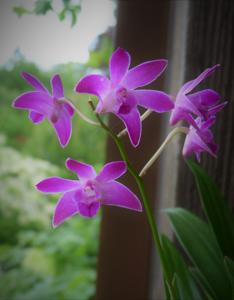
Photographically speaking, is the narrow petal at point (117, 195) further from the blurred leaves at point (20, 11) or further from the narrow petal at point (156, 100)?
the blurred leaves at point (20, 11)

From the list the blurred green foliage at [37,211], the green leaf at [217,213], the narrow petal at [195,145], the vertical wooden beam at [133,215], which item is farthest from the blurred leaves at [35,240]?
the narrow petal at [195,145]

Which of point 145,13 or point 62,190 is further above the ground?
point 145,13

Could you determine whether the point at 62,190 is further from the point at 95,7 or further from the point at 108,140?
the point at 95,7

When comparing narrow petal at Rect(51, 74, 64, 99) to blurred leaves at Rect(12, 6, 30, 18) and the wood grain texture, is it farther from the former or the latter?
blurred leaves at Rect(12, 6, 30, 18)

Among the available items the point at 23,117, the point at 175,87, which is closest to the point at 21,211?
the point at 23,117

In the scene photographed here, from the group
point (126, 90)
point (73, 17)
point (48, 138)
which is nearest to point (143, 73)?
point (126, 90)

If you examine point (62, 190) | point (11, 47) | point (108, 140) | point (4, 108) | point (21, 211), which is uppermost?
point (11, 47)

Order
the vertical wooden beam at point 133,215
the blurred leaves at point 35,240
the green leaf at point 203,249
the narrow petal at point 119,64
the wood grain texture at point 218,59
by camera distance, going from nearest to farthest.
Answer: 1. the narrow petal at point 119,64
2. the green leaf at point 203,249
3. the wood grain texture at point 218,59
4. the vertical wooden beam at point 133,215
5. the blurred leaves at point 35,240

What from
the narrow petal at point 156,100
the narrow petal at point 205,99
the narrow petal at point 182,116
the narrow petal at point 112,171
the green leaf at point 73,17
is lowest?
the narrow petal at point 112,171

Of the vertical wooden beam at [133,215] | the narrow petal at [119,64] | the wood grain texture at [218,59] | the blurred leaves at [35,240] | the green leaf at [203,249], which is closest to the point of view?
the narrow petal at [119,64]
